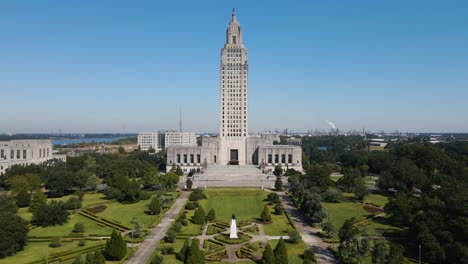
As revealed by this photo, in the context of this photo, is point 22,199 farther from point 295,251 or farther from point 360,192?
point 360,192

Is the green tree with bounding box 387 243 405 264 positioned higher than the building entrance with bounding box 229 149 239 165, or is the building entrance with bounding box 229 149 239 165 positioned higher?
the building entrance with bounding box 229 149 239 165

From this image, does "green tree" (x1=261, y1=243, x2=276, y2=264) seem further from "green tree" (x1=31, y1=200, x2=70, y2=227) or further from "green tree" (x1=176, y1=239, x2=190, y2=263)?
"green tree" (x1=31, y1=200, x2=70, y2=227)

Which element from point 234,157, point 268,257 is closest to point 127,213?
point 268,257

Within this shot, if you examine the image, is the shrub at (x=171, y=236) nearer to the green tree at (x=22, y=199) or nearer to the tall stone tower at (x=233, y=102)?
the green tree at (x=22, y=199)

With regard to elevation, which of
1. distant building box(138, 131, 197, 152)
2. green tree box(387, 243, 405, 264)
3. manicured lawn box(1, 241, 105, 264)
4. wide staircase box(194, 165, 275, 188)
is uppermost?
distant building box(138, 131, 197, 152)

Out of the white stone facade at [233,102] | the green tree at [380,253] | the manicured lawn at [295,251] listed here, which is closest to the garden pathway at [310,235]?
the manicured lawn at [295,251]

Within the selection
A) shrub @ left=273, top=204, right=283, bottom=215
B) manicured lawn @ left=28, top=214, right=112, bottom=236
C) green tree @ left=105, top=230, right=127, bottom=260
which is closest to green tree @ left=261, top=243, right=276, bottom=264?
green tree @ left=105, top=230, right=127, bottom=260

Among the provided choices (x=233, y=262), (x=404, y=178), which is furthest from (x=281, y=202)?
(x=233, y=262)
